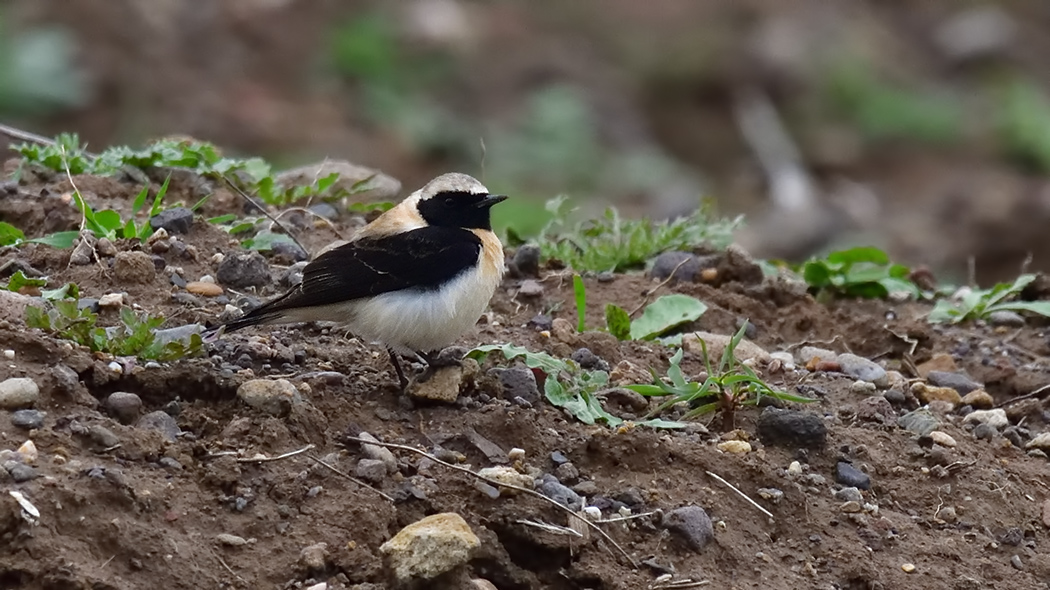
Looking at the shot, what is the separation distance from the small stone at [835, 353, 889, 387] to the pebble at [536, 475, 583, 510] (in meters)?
1.96

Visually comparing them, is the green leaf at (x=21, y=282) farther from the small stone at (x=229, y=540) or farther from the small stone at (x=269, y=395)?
the small stone at (x=229, y=540)

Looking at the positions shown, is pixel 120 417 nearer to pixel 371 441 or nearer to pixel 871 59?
pixel 371 441

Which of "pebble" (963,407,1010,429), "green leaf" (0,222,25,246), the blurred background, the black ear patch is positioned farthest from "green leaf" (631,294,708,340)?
the blurred background

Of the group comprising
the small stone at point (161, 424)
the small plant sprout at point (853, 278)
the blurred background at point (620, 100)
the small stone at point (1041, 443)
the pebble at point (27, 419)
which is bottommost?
the blurred background at point (620, 100)

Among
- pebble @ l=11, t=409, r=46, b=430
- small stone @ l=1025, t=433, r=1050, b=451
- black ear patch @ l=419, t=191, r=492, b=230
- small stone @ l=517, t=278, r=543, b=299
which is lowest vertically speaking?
small stone @ l=1025, t=433, r=1050, b=451

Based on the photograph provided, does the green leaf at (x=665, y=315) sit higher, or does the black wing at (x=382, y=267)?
the black wing at (x=382, y=267)

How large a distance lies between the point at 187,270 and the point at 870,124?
11.6 m

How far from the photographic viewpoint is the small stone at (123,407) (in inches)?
185

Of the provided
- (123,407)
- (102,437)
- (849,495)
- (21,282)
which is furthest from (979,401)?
(21,282)

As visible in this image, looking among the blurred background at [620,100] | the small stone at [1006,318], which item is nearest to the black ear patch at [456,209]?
the small stone at [1006,318]

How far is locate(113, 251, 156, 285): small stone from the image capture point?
5.87 m

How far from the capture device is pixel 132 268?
5.88 meters

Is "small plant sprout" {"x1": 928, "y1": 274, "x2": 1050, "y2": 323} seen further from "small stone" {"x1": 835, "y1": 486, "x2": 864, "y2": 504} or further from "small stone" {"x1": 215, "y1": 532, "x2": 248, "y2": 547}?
"small stone" {"x1": 215, "y1": 532, "x2": 248, "y2": 547}

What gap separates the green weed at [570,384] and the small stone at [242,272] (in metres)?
1.24
